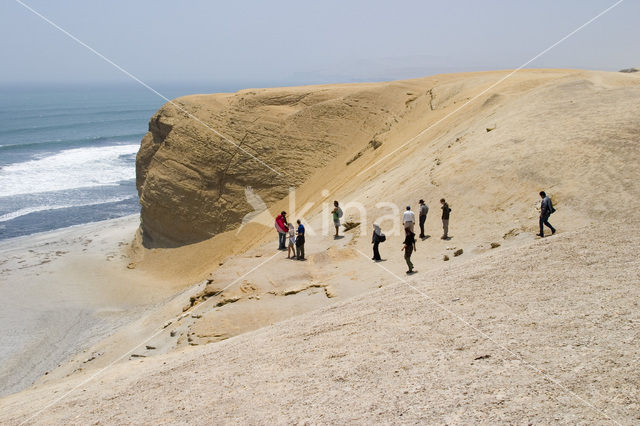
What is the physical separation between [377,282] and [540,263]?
300 centimetres

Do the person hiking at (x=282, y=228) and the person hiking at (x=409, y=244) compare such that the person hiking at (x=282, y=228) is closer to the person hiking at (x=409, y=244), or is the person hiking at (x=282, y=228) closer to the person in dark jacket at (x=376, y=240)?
the person in dark jacket at (x=376, y=240)

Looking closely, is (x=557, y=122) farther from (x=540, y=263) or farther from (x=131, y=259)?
(x=131, y=259)

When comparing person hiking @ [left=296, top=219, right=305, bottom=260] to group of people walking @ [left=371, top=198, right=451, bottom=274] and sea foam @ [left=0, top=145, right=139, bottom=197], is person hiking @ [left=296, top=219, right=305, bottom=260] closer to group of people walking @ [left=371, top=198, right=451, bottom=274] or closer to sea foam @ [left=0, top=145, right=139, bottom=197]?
group of people walking @ [left=371, top=198, right=451, bottom=274]

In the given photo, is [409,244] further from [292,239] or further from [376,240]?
[292,239]

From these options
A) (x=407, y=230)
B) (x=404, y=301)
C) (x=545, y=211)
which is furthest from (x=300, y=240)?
(x=545, y=211)

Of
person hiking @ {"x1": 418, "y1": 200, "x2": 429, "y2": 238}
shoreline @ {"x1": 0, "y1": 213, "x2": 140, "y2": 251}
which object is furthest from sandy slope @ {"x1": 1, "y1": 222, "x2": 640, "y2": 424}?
shoreline @ {"x1": 0, "y1": 213, "x2": 140, "y2": 251}

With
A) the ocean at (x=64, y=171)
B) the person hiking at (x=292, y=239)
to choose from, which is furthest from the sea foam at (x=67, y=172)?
the person hiking at (x=292, y=239)

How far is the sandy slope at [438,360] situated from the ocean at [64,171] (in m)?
21.7

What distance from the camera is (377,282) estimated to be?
10.0 m

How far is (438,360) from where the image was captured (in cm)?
578

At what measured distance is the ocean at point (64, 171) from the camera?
2859cm

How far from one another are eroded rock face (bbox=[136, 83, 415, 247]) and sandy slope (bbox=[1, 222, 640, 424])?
41.1ft

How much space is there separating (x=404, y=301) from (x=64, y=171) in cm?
3720

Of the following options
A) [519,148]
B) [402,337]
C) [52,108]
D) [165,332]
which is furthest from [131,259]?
[52,108]
